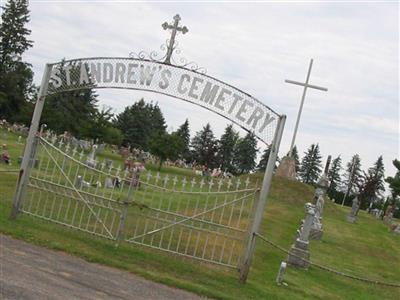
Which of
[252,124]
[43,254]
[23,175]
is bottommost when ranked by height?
[43,254]

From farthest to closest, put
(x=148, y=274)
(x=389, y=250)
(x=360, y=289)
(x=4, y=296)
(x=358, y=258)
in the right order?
(x=389, y=250) → (x=358, y=258) → (x=360, y=289) → (x=148, y=274) → (x=4, y=296)

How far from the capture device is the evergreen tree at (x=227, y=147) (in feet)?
266

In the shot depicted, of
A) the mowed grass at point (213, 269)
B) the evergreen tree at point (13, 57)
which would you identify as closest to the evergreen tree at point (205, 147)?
the evergreen tree at point (13, 57)

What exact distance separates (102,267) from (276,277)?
3.84 m

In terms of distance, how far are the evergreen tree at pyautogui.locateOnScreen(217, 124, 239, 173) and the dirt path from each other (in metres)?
71.0

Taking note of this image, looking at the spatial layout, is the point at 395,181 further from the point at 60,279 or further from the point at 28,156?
the point at 60,279

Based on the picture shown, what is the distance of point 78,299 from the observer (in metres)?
6.59

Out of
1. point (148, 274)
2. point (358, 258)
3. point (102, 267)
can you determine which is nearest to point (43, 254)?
point (102, 267)

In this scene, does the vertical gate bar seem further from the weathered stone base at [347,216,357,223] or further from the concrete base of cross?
the weathered stone base at [347,216,357,223]

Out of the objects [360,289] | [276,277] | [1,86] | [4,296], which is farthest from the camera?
[1,86]

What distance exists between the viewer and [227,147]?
267 ft

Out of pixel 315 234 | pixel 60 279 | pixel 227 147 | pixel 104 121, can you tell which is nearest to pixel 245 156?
pixel 227 147

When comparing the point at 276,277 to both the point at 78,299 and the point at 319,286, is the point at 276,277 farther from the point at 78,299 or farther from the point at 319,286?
the point at 78,299

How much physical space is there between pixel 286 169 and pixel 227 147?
42348 mm
